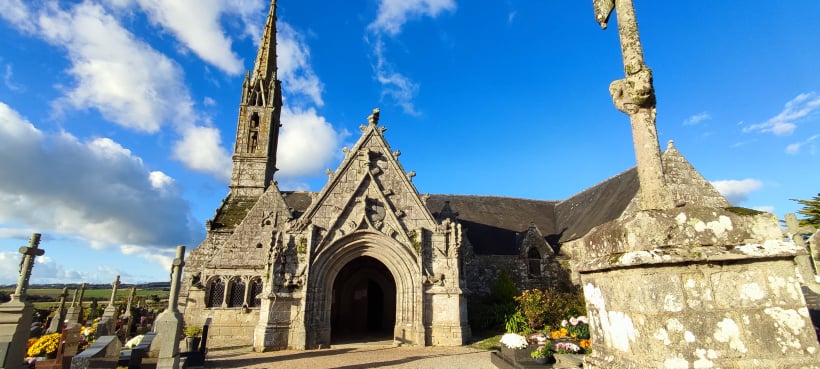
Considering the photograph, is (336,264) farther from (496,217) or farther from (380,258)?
(496,217)

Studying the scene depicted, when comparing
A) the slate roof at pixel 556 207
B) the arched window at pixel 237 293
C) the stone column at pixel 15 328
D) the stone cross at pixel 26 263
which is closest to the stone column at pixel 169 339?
the stone column at pixel 15 328

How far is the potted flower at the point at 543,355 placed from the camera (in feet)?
27.9

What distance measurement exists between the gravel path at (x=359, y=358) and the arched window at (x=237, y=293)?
11.6 feet

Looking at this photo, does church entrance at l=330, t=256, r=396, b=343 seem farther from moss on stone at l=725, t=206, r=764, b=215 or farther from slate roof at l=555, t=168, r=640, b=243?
moss on stone at l=725, t=206, r=764, b=215

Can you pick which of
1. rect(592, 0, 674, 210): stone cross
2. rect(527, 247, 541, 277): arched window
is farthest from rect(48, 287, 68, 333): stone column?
rect(527, 247, 541, 277): arched window

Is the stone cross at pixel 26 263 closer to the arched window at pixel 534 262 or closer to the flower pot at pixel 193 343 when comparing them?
the flower pot at pixel 193 343

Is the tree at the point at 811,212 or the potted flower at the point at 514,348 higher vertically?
the tree at the point at 811,212

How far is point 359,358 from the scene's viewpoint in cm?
1051

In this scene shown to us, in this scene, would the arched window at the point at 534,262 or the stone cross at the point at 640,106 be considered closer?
the stone cross at the point at 640,106

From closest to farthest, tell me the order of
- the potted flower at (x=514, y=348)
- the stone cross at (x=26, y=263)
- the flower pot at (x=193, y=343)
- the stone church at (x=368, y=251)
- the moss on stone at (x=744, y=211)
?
the moss on stone at (x=744, y=211)
the stone cross at (x=26, y=263)
the potted flower at (x=514, y=348)
the flower pot at (x=193, y=343)
the stone church at (x=368, y=251)

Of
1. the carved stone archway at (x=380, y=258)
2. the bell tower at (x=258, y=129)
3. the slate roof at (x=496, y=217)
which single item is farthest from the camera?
the bell tower at (x=258, y=129)

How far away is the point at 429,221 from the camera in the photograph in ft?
43.8

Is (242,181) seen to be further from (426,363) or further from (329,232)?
(426,363)


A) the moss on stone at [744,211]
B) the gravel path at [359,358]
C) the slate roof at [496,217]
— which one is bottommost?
the gravel path at [359,358]
